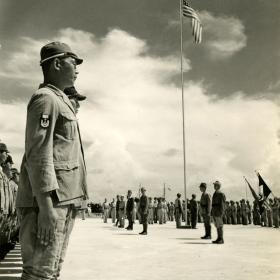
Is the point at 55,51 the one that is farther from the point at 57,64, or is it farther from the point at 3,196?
the point at 3,196

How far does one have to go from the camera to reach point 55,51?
10.1ft

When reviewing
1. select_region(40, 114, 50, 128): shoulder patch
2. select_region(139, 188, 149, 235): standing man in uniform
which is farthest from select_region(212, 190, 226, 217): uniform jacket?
select_region(40, 114, 50, 128): shoulder patch

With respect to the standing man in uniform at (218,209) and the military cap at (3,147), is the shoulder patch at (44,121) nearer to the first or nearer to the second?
the military cap at (3,147)

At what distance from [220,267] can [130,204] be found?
13.6 m

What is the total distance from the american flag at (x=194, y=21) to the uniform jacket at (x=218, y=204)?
12.8 metres

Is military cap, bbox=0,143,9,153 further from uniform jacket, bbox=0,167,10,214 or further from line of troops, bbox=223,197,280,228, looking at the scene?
line of troops, bbox=223,197,280,228

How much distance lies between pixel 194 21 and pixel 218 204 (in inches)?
552

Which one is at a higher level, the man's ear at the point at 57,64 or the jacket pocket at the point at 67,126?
the man's ear at the point at 57,64

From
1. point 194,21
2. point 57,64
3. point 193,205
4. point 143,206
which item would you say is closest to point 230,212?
point 193,205

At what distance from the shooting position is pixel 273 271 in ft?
23.7

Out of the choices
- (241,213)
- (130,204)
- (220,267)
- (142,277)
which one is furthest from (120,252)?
(241,213)

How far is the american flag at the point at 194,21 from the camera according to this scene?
2412cm

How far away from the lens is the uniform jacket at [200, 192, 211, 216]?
48.3 ft

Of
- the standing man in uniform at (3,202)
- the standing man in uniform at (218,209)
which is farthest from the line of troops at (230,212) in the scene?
the standing man in uniform at (3,202)
